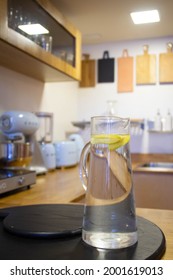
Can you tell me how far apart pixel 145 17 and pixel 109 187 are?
1.88 metres

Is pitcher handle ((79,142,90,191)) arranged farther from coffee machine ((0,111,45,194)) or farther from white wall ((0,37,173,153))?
white wall ((0,37,173,153))

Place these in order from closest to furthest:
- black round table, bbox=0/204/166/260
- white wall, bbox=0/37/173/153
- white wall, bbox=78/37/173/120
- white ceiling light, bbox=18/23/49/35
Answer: black round table, bbox=0/204/166/260 < white ceiling light, bbox=18/23/49/35 < white wall, bbox=0/37/173/153 < white wall, bbox=78/37/173/120

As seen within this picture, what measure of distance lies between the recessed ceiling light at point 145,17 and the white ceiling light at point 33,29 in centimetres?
77

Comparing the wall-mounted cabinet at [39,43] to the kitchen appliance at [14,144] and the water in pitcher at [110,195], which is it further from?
the water in pitcher at [110,195]

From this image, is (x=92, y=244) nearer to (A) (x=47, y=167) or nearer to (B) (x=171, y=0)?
(A) (x=47, y=167)

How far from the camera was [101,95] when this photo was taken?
9.77ft

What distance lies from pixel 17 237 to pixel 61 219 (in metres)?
0.14

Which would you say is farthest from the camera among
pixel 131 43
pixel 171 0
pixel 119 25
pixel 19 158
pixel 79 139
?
pixel 131 43

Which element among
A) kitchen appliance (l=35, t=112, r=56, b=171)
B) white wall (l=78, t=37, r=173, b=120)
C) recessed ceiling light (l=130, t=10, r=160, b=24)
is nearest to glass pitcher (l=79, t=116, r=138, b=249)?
kitchen appliance (l=35, t=112, r=56, b=171)

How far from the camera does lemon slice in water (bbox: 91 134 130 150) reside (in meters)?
0.60

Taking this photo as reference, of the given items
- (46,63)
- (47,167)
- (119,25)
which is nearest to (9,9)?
(46,63)

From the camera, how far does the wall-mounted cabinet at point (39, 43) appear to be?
131 centimetres

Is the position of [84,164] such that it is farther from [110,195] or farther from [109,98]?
[109,98]

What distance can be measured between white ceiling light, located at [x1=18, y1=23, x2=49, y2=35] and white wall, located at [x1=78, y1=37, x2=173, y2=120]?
52.0 inches
